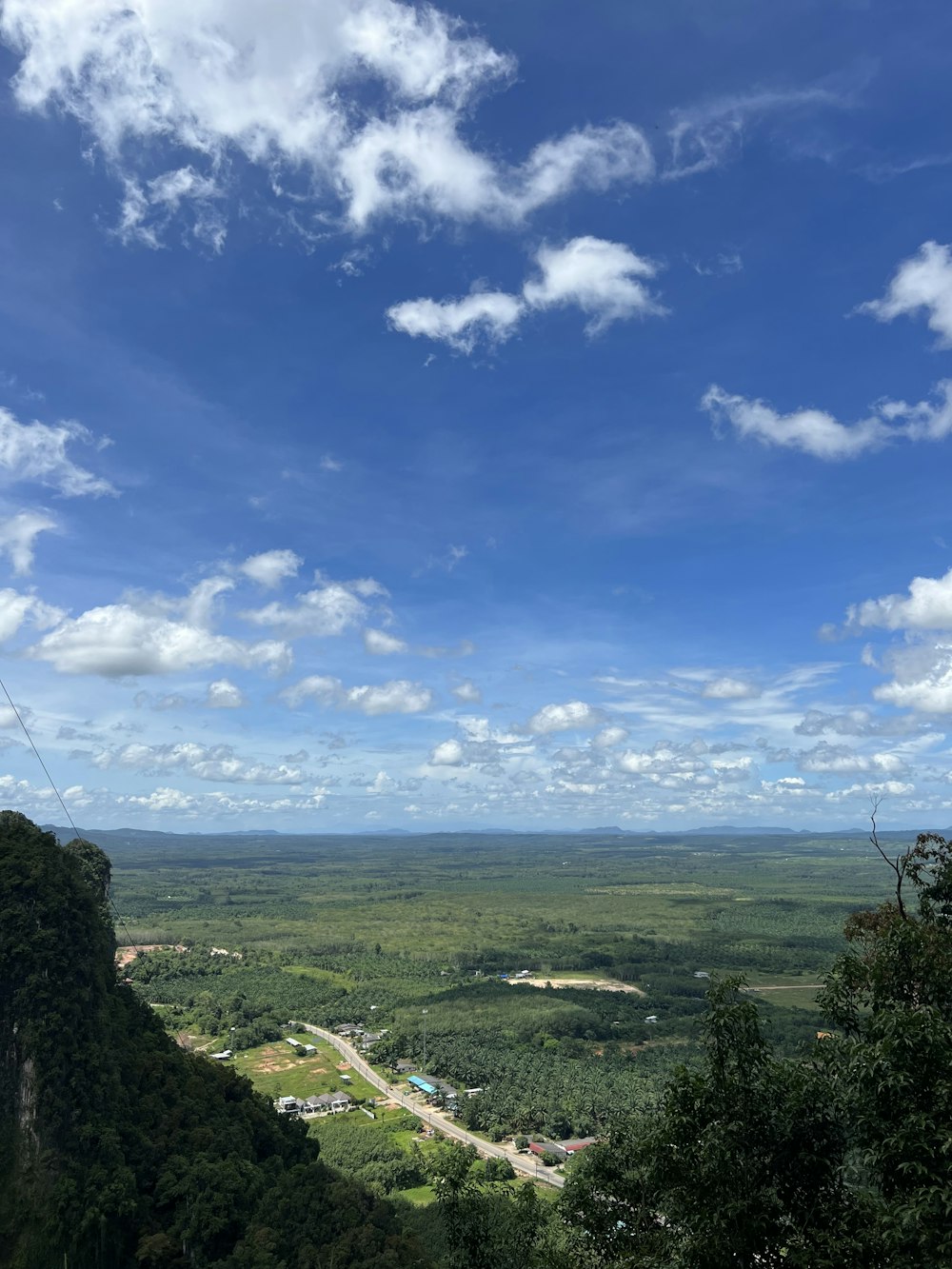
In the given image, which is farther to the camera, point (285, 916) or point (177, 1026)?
point (285, 916)

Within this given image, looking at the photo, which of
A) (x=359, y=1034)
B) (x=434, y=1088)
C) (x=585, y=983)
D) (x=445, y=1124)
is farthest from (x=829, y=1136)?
(x=585, y=983)

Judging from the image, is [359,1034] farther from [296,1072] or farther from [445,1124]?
[445,1124]

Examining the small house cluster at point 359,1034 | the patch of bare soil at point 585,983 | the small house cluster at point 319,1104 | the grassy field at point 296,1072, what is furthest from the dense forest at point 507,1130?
the patch of bare soil at point 585,983

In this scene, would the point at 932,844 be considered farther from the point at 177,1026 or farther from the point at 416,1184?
the point at 177,1026

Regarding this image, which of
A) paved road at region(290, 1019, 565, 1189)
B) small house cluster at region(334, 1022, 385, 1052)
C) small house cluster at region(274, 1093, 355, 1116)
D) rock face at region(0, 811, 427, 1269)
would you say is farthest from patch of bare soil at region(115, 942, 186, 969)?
rock face at region(0, 811, 427, 1269)

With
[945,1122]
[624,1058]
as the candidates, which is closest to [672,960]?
[624,1058]

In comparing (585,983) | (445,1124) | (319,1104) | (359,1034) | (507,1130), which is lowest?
(585,983)

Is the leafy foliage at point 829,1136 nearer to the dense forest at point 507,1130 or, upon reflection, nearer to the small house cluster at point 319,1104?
the dense forest at point 507,1130
